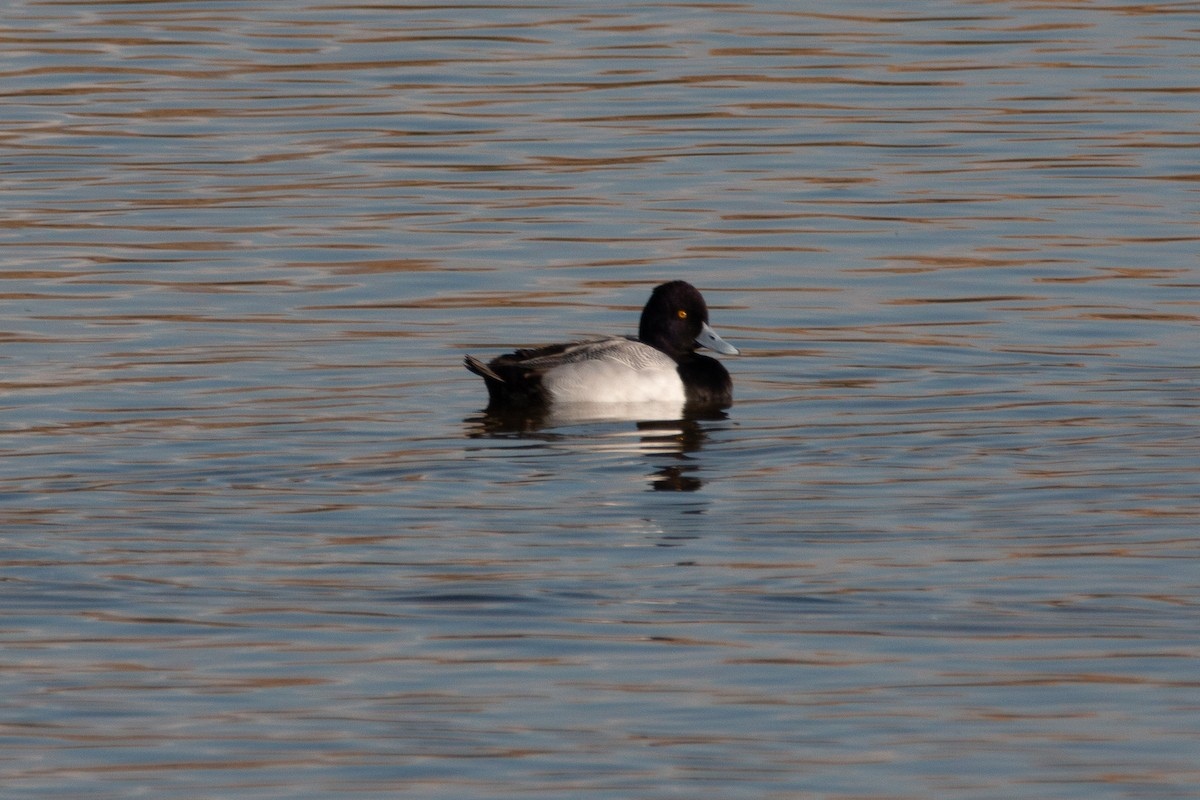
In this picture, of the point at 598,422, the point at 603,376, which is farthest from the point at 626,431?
the point at 603,376

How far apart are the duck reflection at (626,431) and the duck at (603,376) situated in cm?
7

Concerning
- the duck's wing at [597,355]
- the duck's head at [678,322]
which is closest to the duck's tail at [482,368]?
the duck's wing at [597,355]

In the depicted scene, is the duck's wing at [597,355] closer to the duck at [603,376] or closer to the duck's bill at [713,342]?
the duck at [603,376]

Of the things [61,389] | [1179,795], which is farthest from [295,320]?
[1179,795]

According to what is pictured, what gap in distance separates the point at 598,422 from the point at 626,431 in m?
0.25

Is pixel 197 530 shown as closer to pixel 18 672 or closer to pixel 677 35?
pixel 18 672

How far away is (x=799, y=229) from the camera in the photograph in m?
17.8

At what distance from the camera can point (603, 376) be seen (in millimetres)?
13766

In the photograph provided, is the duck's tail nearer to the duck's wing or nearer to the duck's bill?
the duck's wing

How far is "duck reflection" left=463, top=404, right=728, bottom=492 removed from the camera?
40.3ft

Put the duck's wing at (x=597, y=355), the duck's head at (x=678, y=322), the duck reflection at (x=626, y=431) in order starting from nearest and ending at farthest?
the duck reflection at (x=626, y=431), the duck's wing at (x=597, y=355), the duck's head at (x=678, y=322)

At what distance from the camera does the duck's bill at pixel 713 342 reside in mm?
14336

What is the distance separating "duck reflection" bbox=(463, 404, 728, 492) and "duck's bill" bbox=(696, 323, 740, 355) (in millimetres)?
691

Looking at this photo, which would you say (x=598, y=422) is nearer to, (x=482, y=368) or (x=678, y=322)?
(x=482, y=368)
